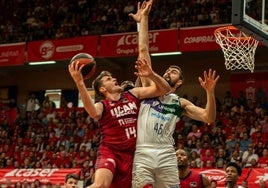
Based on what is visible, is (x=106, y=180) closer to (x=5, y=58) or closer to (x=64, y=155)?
(x=64, y=155)

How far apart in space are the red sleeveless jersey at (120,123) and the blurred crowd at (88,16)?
13.9 m

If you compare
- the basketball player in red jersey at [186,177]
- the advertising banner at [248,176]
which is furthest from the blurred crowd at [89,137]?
the basketball player in red jersey at [186,177]

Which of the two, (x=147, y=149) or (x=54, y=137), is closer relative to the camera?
(x=147, y=149)

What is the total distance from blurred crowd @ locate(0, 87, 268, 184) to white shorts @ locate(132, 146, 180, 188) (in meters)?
7.52

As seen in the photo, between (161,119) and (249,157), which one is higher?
(161,119)

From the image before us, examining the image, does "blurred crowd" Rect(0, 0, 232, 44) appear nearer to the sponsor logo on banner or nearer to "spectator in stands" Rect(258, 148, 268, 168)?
the sponsor logo on banner

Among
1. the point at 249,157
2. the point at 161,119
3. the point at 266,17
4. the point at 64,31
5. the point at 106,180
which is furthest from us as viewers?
the point at 64,31

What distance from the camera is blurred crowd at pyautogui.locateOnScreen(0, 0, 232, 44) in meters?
20.6

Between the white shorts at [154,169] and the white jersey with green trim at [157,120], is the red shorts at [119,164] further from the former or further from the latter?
the white jersey with green trim at [157,120]

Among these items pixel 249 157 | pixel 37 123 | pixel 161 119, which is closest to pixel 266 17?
pixel 161 119

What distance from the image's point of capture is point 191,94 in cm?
2202

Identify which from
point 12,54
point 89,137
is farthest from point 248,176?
point 12,54

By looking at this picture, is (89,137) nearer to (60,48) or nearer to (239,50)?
(60,48)

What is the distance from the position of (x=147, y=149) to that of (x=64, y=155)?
12584 mm
